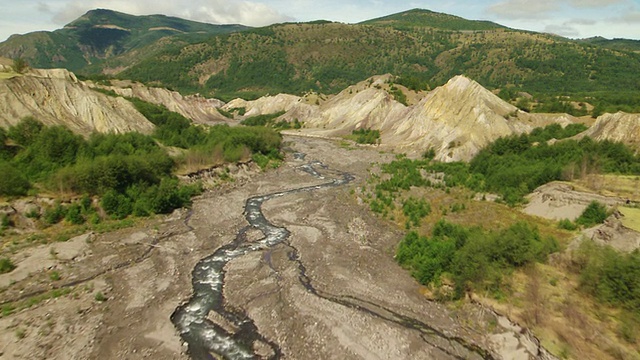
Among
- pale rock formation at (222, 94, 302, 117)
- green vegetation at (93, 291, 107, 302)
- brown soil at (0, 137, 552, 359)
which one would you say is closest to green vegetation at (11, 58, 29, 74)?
brown soil at (0, 137, 552, 359)

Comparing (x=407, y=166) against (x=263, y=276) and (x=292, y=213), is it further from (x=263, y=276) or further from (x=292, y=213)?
(x=263, y=276)

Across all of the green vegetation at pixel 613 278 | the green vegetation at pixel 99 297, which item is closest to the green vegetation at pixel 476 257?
the green vegetation at pixel 613 278

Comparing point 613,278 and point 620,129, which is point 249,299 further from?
point 620,129

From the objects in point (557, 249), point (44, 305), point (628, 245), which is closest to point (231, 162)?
point (44, 305)

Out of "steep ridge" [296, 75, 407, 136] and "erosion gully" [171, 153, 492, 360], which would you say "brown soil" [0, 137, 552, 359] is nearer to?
"erosion gully" [171, 153, 492, 360]

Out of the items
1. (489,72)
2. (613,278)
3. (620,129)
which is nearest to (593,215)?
(613,278)

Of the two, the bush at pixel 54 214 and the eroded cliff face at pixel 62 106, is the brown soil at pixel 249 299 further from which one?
the eroded cliff face at pixel 62 106

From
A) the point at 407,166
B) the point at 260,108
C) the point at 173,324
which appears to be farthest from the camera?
the point at 260,108
